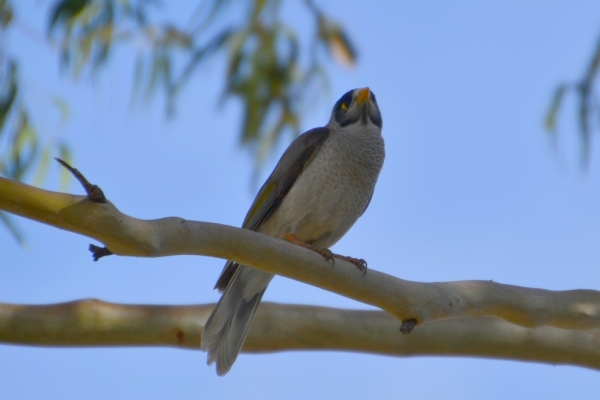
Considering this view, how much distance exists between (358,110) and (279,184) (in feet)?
2.28

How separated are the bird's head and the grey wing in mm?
368

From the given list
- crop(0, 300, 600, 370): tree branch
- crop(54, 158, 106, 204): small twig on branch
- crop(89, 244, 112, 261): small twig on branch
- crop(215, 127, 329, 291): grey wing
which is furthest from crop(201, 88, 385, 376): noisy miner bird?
crop(54, 158, 106, 204): small twig on branch

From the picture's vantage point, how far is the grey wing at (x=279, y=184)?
3795 mm

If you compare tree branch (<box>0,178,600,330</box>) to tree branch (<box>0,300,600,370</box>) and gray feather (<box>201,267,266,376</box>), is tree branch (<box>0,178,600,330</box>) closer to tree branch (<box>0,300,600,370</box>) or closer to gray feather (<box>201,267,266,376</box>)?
tree branch (<box>0,300,600,370</box>)

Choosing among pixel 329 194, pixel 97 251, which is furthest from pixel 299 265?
pixel 329 194

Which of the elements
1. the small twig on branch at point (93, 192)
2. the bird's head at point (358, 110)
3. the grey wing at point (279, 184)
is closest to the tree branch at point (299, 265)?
the small twig on branch at point (93, 192)

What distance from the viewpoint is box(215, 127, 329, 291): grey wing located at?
3.79m

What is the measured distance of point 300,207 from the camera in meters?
3.70

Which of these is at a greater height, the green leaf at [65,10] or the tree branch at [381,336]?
the green leaf at [65,10]

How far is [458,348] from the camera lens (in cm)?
350

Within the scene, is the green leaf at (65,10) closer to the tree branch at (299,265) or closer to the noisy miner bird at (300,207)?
the noisy miner bird at (300,207)

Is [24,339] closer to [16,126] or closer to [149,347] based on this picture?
[149,347]

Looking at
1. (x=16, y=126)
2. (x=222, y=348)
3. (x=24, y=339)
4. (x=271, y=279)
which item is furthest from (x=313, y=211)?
(x=16, y=126)

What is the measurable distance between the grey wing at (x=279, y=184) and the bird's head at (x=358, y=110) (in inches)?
14.5
